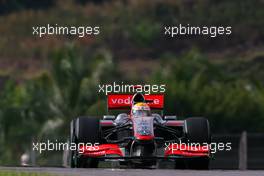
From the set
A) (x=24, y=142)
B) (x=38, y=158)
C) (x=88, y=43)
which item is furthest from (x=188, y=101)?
(x=88, y=43)

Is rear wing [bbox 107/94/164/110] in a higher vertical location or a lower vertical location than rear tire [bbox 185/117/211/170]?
higher

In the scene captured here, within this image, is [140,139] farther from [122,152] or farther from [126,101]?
[126,101]

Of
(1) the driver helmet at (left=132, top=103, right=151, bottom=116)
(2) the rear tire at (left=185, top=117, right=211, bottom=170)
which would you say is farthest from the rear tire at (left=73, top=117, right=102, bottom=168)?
(2) the rear tire at (left=185, top=117, right=211, bottom=170)

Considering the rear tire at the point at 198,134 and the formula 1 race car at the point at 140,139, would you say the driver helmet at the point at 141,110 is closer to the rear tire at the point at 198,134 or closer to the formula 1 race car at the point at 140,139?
the formula 1 race car at the point at 140,139

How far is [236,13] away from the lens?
10569 cm

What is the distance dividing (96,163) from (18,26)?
7849cm

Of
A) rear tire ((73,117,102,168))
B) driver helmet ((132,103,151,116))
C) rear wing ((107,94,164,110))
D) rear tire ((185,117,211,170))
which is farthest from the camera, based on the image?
rear wing ((107,94,164,110))

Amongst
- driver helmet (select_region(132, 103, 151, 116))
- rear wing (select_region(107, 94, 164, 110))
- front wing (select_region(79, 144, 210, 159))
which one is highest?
rear wing (select_region(107, 94, 164, 110))

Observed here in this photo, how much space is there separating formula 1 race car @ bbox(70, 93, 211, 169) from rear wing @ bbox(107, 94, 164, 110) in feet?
0.64

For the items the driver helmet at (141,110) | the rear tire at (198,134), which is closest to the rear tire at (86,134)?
the driver helmet at (141,110)

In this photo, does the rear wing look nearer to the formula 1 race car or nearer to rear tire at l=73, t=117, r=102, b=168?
the formula 1 race car

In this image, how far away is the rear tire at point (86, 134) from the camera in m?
23.5

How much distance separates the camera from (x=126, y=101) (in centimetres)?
2503

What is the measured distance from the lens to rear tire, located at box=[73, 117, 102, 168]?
2352cm
